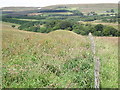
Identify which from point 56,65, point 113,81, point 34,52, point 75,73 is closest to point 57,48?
point 34,52

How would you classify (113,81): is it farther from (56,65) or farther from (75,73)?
(56,65)

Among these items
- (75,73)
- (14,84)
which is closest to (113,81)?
(75,73)

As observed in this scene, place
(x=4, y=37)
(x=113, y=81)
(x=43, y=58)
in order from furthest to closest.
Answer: (x=4, y=37) → (x=43, y=58) → (x=113, y=81)

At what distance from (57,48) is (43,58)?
2090 millimetres

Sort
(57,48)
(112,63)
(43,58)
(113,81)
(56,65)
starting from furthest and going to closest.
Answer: (57,48), (112,63), (43,58), (56,65), (113,81)

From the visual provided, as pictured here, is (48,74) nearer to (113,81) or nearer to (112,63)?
(113,81)

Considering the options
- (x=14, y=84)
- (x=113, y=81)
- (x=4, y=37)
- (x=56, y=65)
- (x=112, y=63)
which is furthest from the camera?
(x=4, y=37)

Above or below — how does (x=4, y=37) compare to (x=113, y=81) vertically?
above

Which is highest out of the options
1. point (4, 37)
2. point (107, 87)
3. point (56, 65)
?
point (4, 37)

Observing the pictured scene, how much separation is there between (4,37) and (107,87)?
296 inches

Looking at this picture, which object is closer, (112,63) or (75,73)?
(75,73)

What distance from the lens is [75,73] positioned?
6.62 m

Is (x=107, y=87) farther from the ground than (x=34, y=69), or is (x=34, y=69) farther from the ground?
(x=34, y=69)

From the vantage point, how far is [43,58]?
26.0ft
